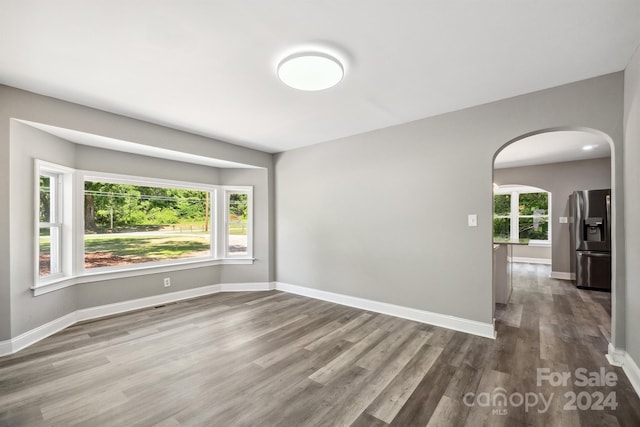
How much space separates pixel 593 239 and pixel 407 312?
434cm

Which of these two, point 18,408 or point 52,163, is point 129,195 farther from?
point 18,408

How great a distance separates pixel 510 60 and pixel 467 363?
8.58 ft

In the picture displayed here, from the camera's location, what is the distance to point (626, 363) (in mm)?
2285

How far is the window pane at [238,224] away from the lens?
5.14 meters

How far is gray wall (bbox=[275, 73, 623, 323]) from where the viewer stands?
2811mm

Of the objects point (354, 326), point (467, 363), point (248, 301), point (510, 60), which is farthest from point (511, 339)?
point (248, 301)

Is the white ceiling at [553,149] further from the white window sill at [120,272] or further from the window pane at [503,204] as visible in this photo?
the white window sill at [120,272]

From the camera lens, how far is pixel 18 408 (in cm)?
191

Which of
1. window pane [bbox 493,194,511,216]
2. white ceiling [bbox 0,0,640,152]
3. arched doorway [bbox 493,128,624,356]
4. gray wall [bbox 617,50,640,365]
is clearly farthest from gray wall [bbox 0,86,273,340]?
window pane [bbox 493,194,511,216]

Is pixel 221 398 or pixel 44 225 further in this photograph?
pixel 44 225

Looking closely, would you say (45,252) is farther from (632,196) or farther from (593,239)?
(593,239)

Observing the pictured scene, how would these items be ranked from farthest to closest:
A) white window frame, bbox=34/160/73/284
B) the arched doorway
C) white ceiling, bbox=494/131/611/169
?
1. the arched doorway
2. white ceiling, bbox=494/131/611/169
3. white window frame, bbox=34/160/73/284

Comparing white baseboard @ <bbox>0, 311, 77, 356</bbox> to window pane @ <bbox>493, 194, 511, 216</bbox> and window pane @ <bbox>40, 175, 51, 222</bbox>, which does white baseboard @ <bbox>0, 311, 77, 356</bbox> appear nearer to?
window pane @ <bbox>40, 175, 51, 222</bbox>

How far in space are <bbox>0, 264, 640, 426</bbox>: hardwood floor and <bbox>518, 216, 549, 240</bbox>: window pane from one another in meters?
5.04
